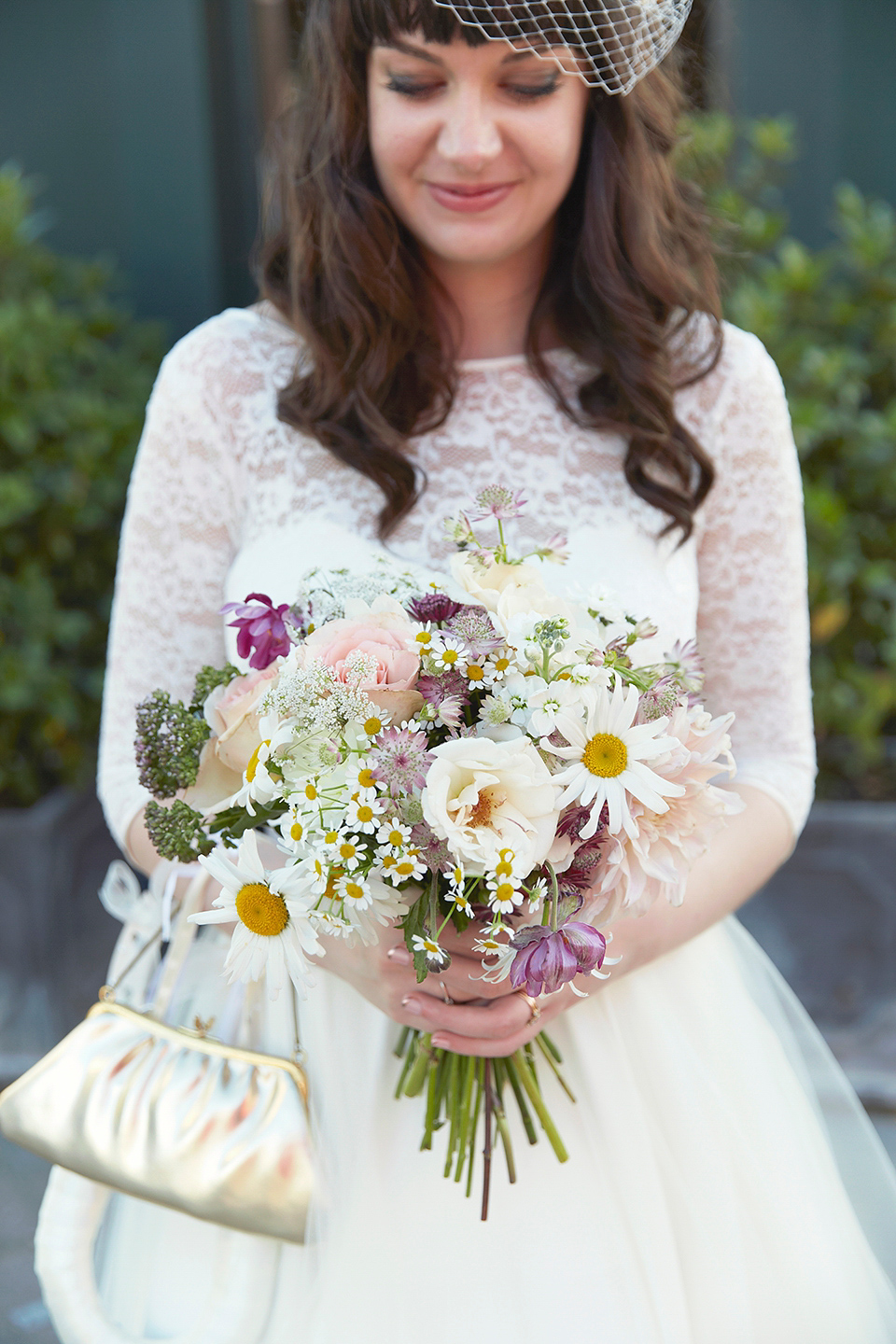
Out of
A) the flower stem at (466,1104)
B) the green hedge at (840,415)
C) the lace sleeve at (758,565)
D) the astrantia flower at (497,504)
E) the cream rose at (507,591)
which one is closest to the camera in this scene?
the cream rose at (507,591)

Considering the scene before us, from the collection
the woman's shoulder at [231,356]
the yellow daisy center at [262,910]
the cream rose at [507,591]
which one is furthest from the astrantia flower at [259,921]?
the woman's shoulder at [231,356]

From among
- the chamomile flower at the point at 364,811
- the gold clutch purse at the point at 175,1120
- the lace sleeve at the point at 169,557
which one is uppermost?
the chamomile flower at the point at 364,811

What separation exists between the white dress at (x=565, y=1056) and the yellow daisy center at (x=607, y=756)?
0.58 meters

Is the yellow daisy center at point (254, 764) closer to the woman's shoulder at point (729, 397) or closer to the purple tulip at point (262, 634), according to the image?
the purple tulip at point (262, 634)

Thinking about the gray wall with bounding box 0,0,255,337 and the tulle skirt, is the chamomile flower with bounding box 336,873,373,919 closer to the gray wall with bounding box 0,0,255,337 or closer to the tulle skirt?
the tulle skirt

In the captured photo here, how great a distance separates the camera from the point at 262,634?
1.22m

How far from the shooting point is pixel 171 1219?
150 centimetres

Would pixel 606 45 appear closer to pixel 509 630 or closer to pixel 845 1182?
pixel 509 630

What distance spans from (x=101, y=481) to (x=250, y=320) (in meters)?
1.75

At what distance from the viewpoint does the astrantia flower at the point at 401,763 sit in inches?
40.6

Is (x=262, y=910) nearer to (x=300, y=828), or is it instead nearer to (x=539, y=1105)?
(x=300, y=828)

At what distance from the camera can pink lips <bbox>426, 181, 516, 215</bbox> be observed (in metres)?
1.66

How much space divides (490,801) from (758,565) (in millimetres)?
917

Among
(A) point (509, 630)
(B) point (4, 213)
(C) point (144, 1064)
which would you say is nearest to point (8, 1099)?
(C) point (144, 1064)
